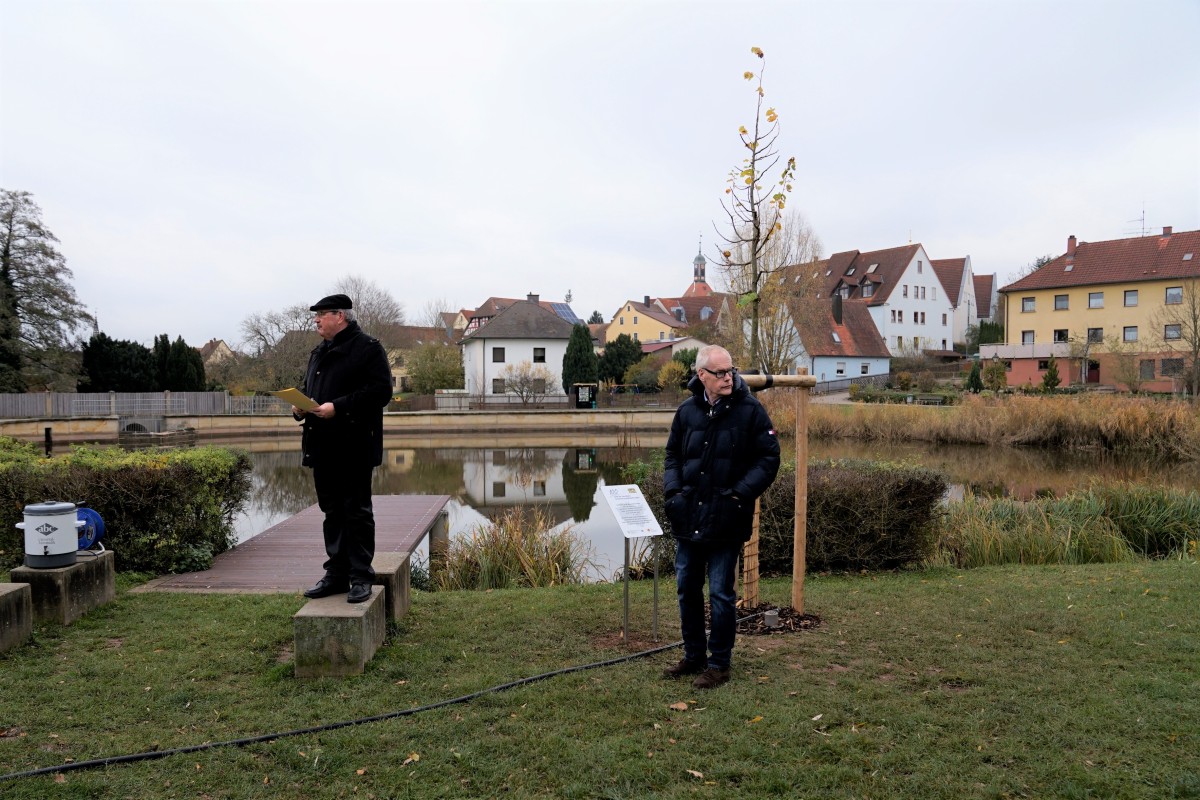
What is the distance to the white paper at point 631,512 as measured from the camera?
15.7 ft

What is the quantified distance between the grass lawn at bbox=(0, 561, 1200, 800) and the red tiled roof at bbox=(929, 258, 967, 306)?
68571mm

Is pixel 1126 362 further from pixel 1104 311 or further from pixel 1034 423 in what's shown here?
pixel 1034 423

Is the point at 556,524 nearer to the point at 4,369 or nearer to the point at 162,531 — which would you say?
the point at 162,531

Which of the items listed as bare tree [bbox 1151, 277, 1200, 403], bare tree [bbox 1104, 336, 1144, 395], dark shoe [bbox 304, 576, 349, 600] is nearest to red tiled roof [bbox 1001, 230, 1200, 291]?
bare tree [bbox 1151, 277, 1200, 403]

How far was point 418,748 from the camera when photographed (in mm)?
3523

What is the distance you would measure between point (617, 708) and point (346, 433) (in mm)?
2266

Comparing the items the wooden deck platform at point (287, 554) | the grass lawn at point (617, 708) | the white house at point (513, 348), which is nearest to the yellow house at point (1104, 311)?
the white house at point (513, 348)

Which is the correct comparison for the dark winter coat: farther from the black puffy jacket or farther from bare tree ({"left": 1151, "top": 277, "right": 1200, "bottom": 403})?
bare tree ({"left": 1151, "top": 277, "right": 1200, "bottom": 403})

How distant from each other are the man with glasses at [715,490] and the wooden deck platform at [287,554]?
12.9ft

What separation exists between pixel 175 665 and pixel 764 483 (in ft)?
12.1

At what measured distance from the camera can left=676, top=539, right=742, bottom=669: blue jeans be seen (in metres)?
4.32

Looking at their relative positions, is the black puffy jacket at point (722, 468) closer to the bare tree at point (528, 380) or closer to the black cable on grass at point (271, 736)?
the black cable on grass at point (271, 736)

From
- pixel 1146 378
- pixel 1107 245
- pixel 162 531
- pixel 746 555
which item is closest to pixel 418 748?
pixel 746 555

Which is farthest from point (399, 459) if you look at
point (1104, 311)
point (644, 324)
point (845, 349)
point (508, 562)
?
point (644, 324)
